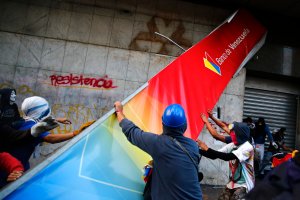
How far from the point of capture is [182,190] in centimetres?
193

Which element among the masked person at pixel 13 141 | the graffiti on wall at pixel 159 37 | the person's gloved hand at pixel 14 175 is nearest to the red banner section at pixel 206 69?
the graffiti on wall at pixel 159 37

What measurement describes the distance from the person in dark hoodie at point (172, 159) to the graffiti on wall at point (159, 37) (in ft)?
15.3

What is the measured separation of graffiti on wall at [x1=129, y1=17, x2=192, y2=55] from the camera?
256 inches

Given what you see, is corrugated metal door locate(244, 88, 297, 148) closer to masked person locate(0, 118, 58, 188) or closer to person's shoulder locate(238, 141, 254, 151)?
person's shoulder locate(238, 141, 254, 151)

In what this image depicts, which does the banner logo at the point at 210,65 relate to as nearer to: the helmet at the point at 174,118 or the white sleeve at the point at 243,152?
the white sleeve at the point at 243,152

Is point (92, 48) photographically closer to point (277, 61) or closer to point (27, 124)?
point (27, 124)

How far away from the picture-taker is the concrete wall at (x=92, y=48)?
6027mm

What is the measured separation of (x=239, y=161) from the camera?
3252mm

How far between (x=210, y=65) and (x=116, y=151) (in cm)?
288

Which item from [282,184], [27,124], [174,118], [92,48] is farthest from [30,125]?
[92,48]

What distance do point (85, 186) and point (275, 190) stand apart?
152 cm

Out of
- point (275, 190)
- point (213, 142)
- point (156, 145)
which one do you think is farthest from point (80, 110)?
point (275, 190)

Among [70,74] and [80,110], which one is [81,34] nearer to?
[70,74]

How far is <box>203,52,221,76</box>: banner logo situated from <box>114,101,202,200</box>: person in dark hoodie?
2.78 metres
